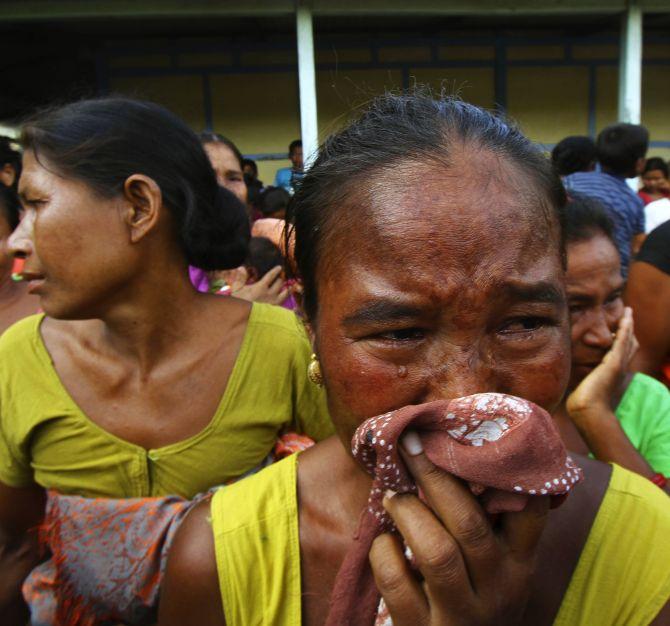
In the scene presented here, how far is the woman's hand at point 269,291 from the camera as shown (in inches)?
117

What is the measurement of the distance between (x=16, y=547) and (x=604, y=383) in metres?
1.79

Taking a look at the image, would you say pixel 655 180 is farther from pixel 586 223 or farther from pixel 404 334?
pixel 404 334

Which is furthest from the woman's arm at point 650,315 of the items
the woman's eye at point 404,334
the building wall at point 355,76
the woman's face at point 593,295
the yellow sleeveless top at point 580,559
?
the building wall at point 355,76

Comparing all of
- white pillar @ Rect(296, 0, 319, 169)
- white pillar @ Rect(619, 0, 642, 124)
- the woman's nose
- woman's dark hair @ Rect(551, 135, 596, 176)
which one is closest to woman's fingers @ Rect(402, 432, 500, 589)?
the woman's nose

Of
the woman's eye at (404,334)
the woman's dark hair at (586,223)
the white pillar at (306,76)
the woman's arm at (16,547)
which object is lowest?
the woman's arm at (16,547)

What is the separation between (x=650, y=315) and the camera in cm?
254

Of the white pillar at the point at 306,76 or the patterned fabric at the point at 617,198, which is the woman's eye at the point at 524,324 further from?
the white pillar at the point at 306,76

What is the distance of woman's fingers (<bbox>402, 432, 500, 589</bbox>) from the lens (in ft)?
3.17

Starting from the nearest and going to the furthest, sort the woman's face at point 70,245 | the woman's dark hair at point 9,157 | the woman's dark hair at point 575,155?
the woman's face at point 70,245
the woman's dark hair at point 9,157
the woman's dark hair at point 575,155

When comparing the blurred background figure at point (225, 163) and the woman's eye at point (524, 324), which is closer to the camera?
the woman's eye at point (524, 324)

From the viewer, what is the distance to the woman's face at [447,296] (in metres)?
1.10

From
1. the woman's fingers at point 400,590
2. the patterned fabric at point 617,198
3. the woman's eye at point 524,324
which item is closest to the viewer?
the woman's fingers at point 400,590

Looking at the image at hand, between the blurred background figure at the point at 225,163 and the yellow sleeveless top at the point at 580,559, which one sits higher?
the blurred background figure at the point at 225,163

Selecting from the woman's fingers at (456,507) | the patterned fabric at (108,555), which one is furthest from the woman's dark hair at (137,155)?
the woman's fingers at (456,507)
